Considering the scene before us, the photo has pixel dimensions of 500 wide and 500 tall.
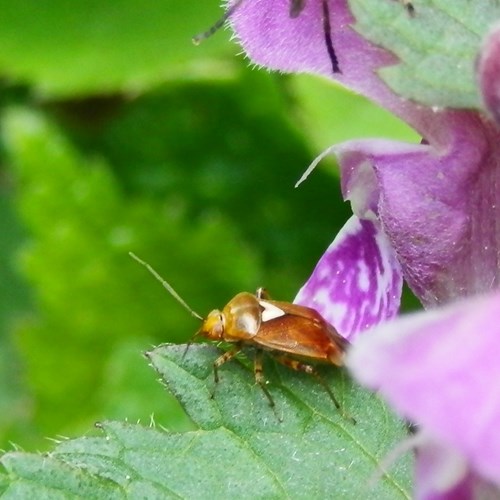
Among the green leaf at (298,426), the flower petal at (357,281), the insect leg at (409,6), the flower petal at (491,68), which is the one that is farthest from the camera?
the flower petal at (357,281)

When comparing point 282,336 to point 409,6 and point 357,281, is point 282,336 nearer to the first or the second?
point 357,281

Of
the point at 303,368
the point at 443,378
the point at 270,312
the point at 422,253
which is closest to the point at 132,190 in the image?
the point at 270,312

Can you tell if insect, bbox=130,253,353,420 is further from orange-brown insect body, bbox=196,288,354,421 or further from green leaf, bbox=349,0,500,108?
green leaf, bbox=349,0,500,108

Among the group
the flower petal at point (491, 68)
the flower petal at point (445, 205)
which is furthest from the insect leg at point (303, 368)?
the flower petal at point (491, 68)

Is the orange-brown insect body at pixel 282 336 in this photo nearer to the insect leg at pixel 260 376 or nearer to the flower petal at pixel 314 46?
the insect leg at pixel 260 376

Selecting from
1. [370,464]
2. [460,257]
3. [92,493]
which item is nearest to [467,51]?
[460,257]

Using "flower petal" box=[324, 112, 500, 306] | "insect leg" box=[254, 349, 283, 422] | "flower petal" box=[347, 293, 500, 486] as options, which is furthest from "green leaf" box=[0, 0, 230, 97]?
"flower petal" box=[347, 293, 500, 486]
